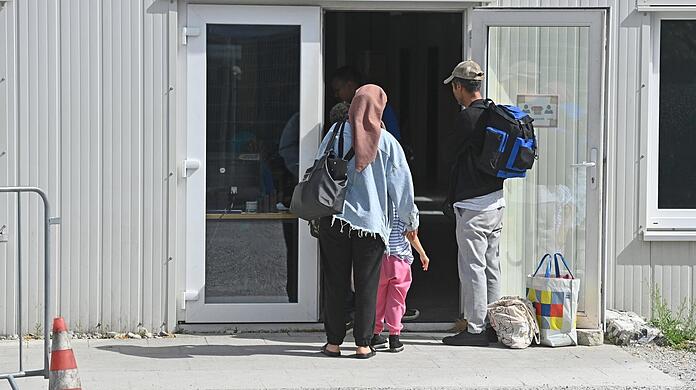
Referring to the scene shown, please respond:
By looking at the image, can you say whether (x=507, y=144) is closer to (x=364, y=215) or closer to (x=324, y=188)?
(x=364, y=215)

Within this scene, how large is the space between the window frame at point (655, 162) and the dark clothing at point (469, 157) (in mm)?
1343

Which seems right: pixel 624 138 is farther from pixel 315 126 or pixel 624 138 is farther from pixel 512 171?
pixel 315 126

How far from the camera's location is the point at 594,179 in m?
8.30

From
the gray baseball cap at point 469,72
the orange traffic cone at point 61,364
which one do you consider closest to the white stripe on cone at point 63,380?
the orange traffic cone at point 61,364

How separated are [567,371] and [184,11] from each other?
11.9ft

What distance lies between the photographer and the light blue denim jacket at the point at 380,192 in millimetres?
7449

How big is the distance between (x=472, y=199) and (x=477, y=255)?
387 millimetres

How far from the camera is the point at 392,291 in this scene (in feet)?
25.7

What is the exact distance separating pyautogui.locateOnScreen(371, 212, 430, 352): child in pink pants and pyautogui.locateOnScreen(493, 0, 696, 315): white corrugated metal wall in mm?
1628

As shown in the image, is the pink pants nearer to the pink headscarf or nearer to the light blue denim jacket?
the light blue denim jacket

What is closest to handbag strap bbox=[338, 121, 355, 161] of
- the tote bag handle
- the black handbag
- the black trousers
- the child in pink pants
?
the black handbag

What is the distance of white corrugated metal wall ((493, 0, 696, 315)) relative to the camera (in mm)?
8555

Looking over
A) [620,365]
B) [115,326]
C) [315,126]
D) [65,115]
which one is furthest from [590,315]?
[65,115]

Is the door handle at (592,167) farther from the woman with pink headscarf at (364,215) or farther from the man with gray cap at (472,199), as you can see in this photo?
the woman with pink headscarf at (364,215)
